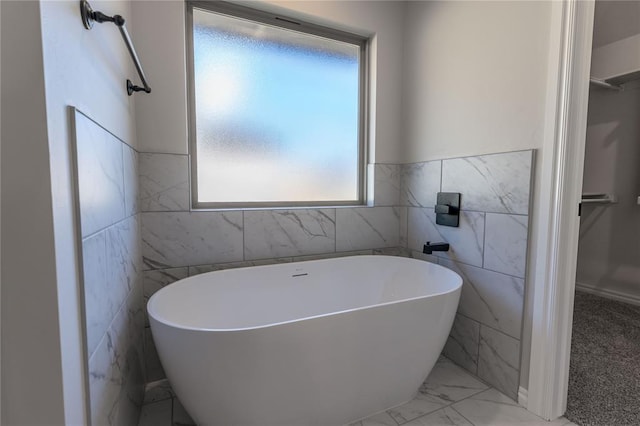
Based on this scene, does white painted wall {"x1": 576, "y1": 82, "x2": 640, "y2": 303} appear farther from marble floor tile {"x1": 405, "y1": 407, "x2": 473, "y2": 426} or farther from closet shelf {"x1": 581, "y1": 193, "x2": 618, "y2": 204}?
marble floor tile {"x1": 405, "y1": 407, "x2": 473, "y2": 426}

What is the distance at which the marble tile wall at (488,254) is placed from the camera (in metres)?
1.52

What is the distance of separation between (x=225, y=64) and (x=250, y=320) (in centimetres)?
159

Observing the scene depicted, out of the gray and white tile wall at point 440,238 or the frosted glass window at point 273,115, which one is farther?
the frosted glass window at point 273,115

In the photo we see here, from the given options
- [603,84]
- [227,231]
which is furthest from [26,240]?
[603,84]

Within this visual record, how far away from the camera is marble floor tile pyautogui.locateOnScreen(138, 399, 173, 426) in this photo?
140 centimetres

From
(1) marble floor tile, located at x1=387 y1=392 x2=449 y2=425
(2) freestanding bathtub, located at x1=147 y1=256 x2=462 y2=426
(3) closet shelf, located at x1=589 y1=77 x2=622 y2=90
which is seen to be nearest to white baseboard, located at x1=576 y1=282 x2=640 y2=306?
(3) closet shelf, located at x1=589 y1=77 x2=622 y2=90

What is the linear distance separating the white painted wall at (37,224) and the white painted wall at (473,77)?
1789 mm

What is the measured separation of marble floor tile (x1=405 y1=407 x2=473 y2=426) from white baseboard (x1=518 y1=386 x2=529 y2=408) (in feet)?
1.14

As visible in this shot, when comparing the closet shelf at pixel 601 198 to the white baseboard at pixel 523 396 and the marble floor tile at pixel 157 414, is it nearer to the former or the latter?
the white baseboard at pixel 523 396

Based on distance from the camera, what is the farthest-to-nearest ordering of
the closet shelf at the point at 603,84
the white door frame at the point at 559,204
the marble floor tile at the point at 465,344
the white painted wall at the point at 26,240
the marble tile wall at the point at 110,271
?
1. the closet shelf at the point at 603,84
2. the marble floor tile at the point at 465,344
3. the white door frame at the point at 559,204
4. the marble tile wall at the point at 110,271
5. the white painted wall at the point at 26,240

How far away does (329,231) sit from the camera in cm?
208

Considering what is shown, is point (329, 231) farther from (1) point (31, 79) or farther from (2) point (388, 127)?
(1) point (31, 79)

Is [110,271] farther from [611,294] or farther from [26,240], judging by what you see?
[611,294]

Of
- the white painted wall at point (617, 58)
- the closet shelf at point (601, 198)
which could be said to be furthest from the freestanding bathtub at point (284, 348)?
the white painted wall at point (617, 58)
